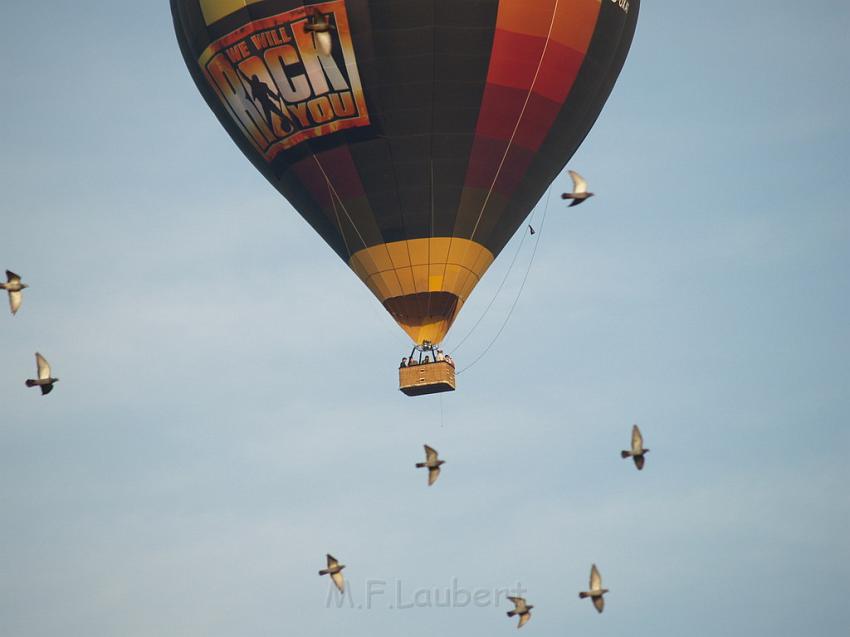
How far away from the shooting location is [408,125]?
4641 centimetres

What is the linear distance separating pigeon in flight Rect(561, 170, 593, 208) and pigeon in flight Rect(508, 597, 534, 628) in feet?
29.0

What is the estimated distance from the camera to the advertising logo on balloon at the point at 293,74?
149 ft

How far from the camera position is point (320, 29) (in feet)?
147

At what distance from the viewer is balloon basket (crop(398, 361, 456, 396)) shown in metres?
46.2

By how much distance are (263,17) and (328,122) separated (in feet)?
9.17

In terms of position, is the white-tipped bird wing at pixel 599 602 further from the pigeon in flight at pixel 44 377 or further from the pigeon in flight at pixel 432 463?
the pigeon in flight at pixel 44 377

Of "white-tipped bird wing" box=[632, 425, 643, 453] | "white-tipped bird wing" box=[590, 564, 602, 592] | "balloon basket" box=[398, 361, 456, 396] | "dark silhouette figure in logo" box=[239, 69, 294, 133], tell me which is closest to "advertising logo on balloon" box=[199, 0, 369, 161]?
"dark silhouette figure in logo" box=[239, 69, 294, 133]

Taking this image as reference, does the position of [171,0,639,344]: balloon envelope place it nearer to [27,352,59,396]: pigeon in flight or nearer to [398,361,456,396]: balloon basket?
[398,361,456,396]: balloon basket

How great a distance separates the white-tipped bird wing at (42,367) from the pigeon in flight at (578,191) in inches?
441

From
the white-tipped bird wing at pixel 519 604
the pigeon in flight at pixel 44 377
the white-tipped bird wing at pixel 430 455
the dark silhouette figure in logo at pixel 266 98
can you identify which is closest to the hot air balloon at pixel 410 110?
the dark silhouette figure in logo at pixel 266 98

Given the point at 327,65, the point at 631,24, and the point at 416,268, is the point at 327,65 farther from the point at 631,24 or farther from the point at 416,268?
the point at 631,24

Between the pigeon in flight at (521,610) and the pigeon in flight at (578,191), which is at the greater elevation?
the pigeon in flight at (578,191)

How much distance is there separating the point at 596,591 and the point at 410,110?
1217 cm

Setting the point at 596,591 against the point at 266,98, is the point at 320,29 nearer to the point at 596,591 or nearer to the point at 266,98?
the point at 266,98
